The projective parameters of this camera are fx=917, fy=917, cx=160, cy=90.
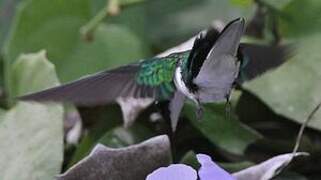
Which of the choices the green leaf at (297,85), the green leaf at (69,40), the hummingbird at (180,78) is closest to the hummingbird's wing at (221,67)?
the hummingbird at (180,78)

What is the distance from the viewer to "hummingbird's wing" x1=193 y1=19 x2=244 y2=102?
49cm

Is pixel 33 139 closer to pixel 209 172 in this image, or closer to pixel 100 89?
pixel 100 89

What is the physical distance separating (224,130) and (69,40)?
0.77 ft

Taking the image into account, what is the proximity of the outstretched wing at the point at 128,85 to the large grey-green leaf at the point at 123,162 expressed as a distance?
5 centimetres

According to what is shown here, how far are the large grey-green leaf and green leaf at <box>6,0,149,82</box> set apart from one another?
0.22 m

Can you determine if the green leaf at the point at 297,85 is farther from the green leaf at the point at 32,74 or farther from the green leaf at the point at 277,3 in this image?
the green leaf at the point at 32,74

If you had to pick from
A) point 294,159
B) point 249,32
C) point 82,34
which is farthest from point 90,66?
point 294,159

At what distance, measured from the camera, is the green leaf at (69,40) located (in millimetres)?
785

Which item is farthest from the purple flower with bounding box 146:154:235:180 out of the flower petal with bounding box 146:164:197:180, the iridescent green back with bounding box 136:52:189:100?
the iridescent green back with bounding box 136:52:189:100

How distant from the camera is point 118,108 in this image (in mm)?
673

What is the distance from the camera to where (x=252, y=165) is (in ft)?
1.98

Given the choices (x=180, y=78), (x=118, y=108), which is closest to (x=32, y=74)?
(x=118, y=108)

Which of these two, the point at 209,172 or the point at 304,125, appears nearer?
the point at 209,172

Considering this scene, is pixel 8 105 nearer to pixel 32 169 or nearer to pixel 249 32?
pixel 32 169
